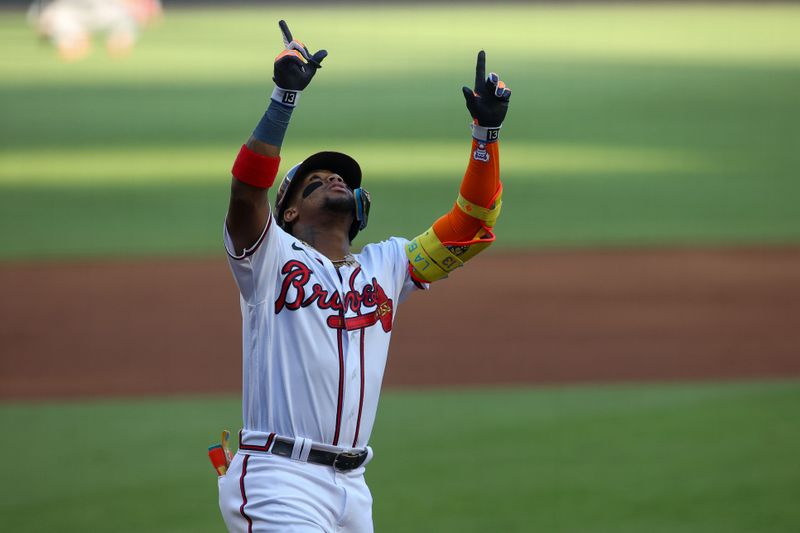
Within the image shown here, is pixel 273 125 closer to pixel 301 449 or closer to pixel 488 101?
pixel 488 101

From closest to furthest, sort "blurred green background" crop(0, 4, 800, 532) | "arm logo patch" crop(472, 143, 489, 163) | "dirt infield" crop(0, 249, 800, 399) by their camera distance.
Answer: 1. "arm logo patch" crop(472, 143, 489, 163)
2. "blurred green background" crop(0, 4, 800, 532)
3. "dirt infield" crop(0, 249, 800, 399)

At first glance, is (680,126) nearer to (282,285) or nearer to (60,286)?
(60,286)

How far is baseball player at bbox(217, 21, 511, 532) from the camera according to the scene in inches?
166

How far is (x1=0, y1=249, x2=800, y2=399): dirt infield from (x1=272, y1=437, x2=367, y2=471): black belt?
5.34 meters

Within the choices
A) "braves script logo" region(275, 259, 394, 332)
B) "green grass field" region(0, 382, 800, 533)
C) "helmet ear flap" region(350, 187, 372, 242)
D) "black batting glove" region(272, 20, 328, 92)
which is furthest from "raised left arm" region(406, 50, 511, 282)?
"green grass field" region(0, 382, 800, 533)

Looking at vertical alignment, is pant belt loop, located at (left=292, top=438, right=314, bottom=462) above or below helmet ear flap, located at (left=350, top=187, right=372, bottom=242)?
below

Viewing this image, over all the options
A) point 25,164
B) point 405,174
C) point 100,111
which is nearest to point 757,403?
point 405,174

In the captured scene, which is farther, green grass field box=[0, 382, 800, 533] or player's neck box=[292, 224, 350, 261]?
green grass field box=[0, 382, 800, 533]

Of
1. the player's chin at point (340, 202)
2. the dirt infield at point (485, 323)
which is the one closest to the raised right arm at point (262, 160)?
the player's chin at point (340, 202)

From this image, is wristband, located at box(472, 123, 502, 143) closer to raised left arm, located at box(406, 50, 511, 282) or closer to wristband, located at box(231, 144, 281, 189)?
raised left arm, located at box(406, 50, 511, 282)

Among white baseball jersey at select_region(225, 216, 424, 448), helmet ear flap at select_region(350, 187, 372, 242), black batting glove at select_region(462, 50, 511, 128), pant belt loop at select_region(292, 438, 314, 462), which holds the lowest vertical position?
pant belt loop at select_region(292, 438, 314, 462)

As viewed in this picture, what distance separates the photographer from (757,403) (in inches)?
361

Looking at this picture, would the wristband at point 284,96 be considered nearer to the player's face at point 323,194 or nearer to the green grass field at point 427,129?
the player's face at point 323,194

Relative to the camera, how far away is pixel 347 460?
173 inches
